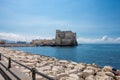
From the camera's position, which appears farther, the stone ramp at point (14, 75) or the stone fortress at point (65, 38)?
the stone fortress at point (65, 38)

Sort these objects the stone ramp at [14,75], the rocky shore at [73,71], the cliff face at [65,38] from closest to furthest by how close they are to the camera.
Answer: the stone ramp at [14,75] → the rocky shore at [73,71] → the cliff face at [65,38]

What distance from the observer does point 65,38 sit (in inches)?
5522

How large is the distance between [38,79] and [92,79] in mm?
2876

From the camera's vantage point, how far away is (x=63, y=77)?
9.67 meters

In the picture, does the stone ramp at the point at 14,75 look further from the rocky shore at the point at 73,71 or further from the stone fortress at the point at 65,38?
the stone fortress at the point at 65,38

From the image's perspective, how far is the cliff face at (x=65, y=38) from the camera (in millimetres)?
137750

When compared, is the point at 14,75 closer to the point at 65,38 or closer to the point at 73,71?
the point at 73,71

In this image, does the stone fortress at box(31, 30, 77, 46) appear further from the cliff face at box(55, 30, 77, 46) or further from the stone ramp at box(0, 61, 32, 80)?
the stone ramp at box(0, 61, 32, 80)

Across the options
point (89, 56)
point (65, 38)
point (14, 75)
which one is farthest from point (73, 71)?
point (65, 38)

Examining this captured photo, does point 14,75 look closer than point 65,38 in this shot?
Yes

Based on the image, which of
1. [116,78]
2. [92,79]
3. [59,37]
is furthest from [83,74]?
[59,37]

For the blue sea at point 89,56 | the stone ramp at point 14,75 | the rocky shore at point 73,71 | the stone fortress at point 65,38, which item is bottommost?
the blue sea at point 89,56

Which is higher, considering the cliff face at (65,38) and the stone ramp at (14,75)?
the cliff face at (65,38)

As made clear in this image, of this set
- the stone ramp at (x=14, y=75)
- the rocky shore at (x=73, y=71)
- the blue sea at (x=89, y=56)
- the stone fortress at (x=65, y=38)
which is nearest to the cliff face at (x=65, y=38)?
the stone fortress at (x=65, y=38)
